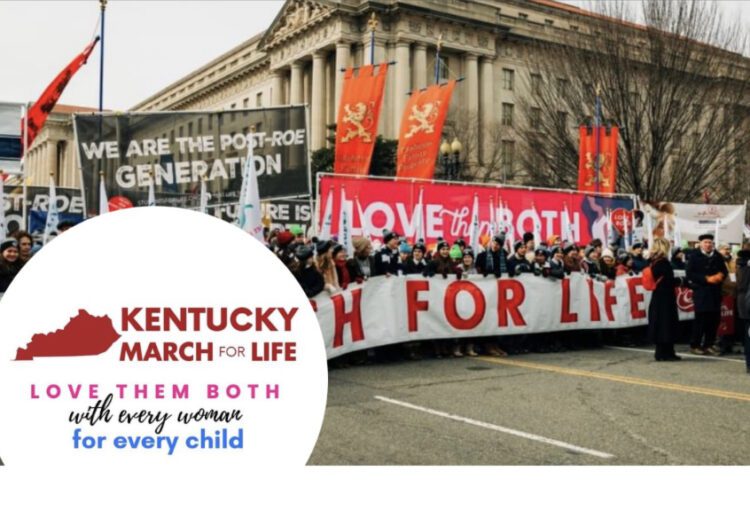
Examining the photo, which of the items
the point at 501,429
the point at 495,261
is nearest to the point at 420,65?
the point at 495,261

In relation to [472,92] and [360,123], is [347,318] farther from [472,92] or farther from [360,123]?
[472,92]

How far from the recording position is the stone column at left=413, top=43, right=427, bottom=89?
5556cm

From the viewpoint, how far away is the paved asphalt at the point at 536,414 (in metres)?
4.98

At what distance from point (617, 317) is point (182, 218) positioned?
10.1 meters

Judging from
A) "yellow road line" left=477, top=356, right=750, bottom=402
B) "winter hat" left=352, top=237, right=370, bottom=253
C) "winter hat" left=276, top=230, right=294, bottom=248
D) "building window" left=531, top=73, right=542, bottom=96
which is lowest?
"yellow road line" left=477, top=356, right=750, bottom=402

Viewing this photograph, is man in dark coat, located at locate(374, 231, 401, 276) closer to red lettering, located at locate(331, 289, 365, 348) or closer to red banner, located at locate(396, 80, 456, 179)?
red lettering, located at locate(331, 289, 365, 348)

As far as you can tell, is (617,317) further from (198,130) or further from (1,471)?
(1,471)

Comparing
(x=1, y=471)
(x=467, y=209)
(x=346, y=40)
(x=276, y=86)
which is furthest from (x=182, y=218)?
(x=276, y=86)

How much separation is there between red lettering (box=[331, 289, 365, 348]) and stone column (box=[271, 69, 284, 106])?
58.1m

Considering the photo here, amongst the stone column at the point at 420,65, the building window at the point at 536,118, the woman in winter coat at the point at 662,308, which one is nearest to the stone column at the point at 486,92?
the stone column at the point at 420,65

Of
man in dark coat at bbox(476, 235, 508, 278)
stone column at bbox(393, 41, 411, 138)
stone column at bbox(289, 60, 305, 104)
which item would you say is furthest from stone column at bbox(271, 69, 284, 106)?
man in dark coat at bbox(476, 235, 508, 278)

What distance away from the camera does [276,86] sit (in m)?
65.7

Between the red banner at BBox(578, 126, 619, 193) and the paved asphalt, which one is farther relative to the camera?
the red banner at BBox(578, 126, 619, 193)

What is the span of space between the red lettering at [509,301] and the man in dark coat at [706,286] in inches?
91.0
